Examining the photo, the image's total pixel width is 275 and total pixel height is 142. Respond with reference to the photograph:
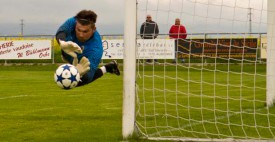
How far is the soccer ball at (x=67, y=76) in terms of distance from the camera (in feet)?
24.8

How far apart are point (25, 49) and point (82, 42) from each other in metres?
18.6

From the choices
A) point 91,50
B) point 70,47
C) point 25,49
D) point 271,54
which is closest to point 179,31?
point 271,54

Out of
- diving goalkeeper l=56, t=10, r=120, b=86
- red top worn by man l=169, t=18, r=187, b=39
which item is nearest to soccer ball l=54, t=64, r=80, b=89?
diving goalkeeper l=56, t=10, r=120, b=86

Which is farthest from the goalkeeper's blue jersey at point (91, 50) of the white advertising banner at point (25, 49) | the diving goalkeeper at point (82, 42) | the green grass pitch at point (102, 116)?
the white advertising banner at point (25, 49)

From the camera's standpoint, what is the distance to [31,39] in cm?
2727

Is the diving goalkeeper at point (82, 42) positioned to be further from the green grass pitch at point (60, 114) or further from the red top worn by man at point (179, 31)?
the red top worn by man at point (179, 31)

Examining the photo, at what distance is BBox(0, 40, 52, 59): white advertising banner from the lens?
26.9m

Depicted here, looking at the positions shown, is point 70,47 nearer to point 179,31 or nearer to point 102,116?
point 102,116

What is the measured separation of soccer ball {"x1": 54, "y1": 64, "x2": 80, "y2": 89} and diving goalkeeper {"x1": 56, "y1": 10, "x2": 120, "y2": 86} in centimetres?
22

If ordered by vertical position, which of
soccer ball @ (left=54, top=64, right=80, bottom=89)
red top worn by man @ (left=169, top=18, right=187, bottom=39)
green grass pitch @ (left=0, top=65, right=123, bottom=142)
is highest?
red top worn by man @ (left=169, top=18, right=187, bottom=39)

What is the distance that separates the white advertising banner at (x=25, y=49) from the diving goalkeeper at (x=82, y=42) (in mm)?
17775

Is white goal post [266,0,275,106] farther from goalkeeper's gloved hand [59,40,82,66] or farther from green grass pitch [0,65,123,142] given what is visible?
goalkeeper's gloved hand [59,40,82,66]

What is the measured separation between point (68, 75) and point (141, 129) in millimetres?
1279

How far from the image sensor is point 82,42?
9016mm
